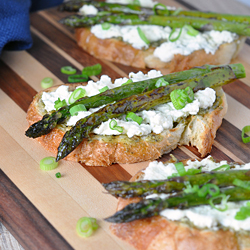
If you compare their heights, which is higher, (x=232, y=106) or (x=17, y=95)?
(x=232, y=106)

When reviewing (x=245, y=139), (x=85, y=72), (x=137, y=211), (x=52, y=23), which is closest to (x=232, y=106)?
(x=245, y=139)

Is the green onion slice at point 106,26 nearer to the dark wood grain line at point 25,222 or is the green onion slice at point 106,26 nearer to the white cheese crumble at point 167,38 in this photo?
the white cheese crumble at point 167,38

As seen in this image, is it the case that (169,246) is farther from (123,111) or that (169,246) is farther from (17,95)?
(17,95)

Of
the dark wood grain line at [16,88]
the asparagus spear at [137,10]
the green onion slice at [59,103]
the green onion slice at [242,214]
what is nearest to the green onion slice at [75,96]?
the green onion slice at [59,103]

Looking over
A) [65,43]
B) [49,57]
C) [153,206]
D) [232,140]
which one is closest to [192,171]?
[153,206]

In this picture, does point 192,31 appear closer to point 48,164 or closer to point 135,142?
point 135,142

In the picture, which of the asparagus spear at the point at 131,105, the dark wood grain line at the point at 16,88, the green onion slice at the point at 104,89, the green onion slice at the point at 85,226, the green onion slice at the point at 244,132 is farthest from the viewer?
the dark wood grain line at the point at 16,88
